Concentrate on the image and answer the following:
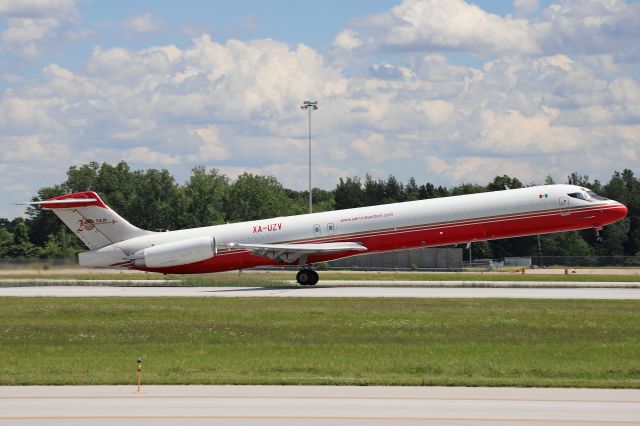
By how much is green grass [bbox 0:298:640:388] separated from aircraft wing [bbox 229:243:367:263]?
8877 millimetres

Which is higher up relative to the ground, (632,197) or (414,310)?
(632,197)

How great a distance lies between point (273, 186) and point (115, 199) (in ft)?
76.5

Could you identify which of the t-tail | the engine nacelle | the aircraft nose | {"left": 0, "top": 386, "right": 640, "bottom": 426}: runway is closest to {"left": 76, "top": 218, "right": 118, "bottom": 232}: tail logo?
the t-tail

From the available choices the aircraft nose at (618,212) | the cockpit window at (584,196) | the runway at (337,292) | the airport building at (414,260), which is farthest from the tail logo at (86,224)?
the airport building at (414,260)

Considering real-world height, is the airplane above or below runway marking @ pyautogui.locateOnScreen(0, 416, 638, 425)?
above

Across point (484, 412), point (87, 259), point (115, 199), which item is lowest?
point (484, 412)

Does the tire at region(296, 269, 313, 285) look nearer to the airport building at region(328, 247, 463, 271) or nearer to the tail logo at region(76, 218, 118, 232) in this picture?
the tail logo at region(76, 218, 118, 232)

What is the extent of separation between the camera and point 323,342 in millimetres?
27109

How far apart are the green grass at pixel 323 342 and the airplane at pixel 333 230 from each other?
10093 millimetres

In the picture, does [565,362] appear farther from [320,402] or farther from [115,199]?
[115,199]

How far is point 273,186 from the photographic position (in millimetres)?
135250

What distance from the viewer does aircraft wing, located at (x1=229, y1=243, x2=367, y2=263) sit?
49.3 meters

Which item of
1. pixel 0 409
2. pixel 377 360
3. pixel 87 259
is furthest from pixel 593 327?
pixel 87 259

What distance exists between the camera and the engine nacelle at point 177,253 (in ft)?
166
